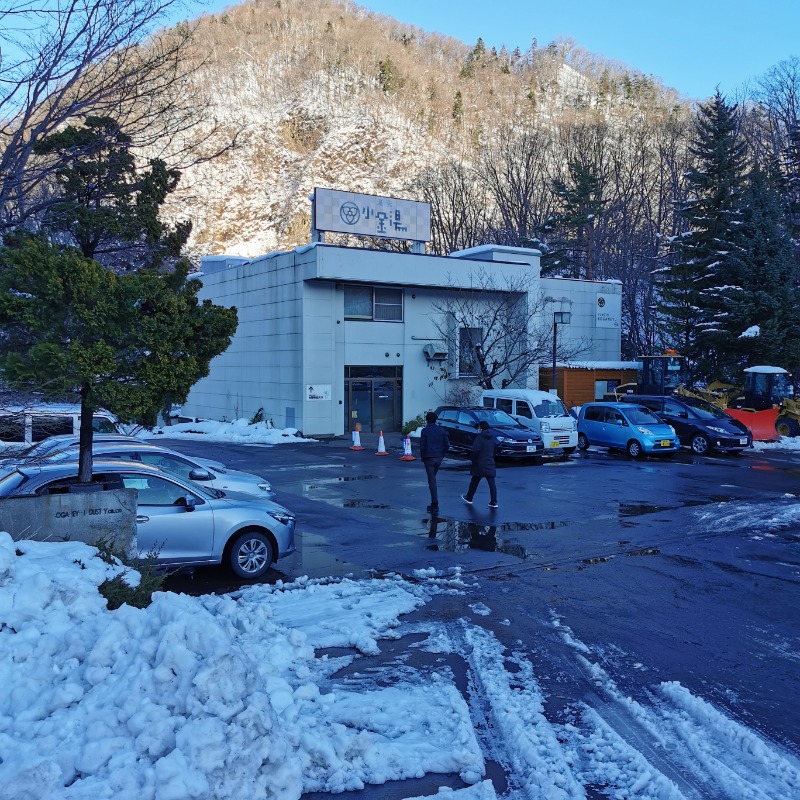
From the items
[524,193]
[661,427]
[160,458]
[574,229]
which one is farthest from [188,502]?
[524,193]

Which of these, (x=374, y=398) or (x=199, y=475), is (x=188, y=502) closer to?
(x=199, y=475)

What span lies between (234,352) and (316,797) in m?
32.4

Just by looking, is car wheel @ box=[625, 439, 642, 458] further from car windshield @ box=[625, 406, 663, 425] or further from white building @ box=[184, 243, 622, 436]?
white building @ box=[184, 243, 622, 436]

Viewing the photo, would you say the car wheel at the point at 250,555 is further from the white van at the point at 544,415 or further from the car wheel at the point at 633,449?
the car wheel at the point at 633,449

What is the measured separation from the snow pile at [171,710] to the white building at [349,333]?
24.0 meters

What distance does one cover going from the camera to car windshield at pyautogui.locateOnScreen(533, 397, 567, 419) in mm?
23938

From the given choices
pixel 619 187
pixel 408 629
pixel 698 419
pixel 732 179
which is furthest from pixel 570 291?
pixel 408 629

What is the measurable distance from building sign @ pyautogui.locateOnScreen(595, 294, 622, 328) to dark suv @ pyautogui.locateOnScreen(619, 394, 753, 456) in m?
14.3

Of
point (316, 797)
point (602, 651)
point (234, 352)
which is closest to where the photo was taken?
point (316, 797)

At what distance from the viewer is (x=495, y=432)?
21875 millimetres

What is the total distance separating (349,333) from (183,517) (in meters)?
22.1

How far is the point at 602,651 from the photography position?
22.8 ft

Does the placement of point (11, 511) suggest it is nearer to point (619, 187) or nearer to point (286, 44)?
point (619, 187)

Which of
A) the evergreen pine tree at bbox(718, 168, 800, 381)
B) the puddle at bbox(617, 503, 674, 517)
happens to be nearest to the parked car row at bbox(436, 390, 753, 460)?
the puddle at bbox(617, 503, 674, 517)
